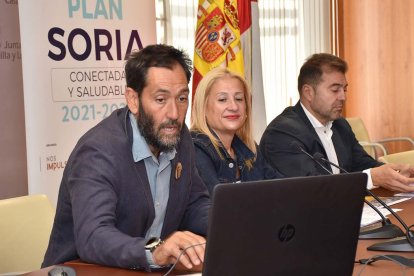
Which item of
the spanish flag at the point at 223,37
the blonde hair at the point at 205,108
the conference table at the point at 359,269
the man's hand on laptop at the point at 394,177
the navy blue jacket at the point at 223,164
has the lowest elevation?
the conference table at the point at 359,269

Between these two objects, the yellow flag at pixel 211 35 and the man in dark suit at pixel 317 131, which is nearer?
the man in dark suit at pixel 317 131

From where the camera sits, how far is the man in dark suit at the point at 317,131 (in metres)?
3.93

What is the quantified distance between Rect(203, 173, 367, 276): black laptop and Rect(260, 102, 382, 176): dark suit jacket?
1.87 m

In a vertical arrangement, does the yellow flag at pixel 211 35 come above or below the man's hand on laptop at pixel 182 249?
above

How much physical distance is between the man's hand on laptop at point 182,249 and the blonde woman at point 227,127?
136 centimetres

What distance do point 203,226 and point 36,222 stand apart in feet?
2.18

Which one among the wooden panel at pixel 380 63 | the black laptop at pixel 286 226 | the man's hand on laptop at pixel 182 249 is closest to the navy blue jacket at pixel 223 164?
the man's hand on laptop at pixel 182 249

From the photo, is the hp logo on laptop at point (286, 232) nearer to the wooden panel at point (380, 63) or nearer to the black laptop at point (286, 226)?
the black laptop at point (286, 226)

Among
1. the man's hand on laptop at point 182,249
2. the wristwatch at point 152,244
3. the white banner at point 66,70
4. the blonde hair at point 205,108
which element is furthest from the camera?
the white banner at point 66,70

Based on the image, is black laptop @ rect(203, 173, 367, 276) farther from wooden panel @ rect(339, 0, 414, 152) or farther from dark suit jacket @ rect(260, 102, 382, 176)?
wooden panel @ rect(339, 0, 414, 152)

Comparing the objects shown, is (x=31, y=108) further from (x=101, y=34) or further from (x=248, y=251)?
(x=248, y=251)

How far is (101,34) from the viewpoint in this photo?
181 inches

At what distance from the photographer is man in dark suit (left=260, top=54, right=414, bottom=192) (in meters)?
3.93

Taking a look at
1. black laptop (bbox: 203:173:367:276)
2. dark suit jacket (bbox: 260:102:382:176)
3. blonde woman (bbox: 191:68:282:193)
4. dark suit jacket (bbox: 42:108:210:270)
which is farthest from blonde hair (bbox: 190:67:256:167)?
black laptop (bbox: 203:173:367:276)
